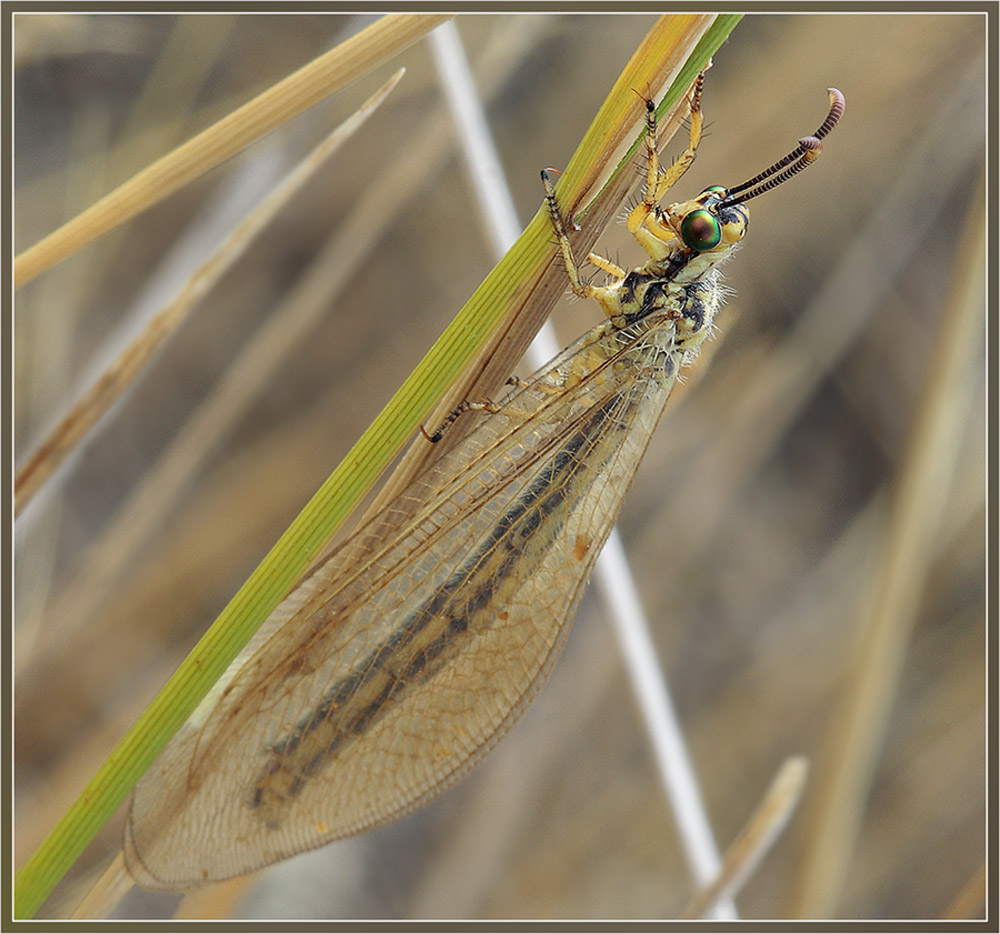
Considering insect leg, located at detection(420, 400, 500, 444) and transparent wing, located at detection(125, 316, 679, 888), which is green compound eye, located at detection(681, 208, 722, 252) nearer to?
transparent wing, located at detection(125, 316, 679, 888)

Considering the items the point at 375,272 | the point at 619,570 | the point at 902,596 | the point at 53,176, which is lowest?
the point at 902,596

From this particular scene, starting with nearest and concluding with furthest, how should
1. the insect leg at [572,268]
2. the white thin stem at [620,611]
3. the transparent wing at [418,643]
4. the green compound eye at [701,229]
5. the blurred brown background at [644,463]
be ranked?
1. the insect leg at [572,268]
2. the transparent wing at [418,643]
3. the green compound eye at [701,229]
4. the white thin stem at [620,611]
5. the blurred brown background at [644,463]

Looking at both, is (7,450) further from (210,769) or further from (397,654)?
(397,654)

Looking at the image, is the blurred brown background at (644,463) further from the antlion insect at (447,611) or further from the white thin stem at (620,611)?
the antlion insect at (447,611)

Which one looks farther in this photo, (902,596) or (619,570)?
(902,596)

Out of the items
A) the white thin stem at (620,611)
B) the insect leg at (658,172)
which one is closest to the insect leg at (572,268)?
the insect leg at (658,172)

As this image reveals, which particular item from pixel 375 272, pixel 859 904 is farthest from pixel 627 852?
pixel 375 272

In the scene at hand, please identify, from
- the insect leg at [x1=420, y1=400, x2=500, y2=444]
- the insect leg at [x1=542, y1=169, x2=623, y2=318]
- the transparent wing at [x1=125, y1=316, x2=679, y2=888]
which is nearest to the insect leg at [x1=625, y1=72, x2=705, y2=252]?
the insect leg at [x1=542, y1=169, x2=623, y2=318]
